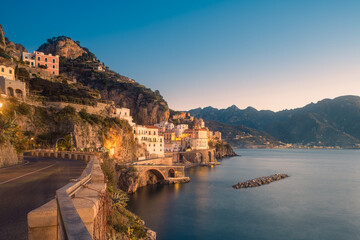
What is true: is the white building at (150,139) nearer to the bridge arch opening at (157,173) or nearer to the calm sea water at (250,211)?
the bridge arch opening at (157,173)

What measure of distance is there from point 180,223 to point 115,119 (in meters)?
39.7

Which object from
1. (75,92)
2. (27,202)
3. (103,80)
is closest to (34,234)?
(27,202)

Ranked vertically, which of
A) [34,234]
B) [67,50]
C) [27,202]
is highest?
[67,50]

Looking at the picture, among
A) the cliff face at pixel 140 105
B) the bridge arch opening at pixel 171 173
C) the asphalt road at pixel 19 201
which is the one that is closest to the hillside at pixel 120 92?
the cliff face at pixel 140 105

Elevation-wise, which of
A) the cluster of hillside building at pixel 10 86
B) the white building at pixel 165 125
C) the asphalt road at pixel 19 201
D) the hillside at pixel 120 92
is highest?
the hillside at pixel 120 92

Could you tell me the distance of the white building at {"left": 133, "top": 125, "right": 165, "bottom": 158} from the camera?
79.9 meters

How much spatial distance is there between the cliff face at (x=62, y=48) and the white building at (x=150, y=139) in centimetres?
10250

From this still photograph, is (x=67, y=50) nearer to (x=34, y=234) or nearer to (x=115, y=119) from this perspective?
(x=115, y=119)

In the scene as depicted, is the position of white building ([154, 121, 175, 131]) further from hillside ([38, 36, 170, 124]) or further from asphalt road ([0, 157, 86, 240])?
asphalt road ([0, 157, 86, 240])

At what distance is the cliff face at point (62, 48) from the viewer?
150750mm

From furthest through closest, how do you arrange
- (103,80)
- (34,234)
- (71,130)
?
(103,80) → (71,130) → (34,234)

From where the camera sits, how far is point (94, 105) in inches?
2594

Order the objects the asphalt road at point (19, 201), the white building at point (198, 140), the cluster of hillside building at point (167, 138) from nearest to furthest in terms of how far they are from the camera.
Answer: the asphalt road at point (19, 201) < the cluster of hillside building at point (167, 138) < the white building at point (198, 140)

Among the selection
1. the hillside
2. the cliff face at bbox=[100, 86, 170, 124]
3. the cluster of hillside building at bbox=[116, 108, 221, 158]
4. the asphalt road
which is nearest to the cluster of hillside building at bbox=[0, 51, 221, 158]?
the cluster of hillside building at bbox=[116, 108, 221, 158]
